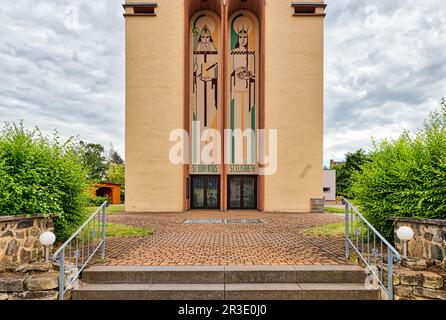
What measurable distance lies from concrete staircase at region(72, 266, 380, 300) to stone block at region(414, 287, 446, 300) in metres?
0.47

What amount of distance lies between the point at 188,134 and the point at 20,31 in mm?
8405

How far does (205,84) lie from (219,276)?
1300 centimetres

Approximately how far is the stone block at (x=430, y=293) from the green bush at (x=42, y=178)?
5.70 meters

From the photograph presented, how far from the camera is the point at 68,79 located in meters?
17.2

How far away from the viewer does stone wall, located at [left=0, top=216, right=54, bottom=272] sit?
3.91m

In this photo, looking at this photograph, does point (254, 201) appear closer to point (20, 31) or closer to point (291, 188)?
point (291, 188)

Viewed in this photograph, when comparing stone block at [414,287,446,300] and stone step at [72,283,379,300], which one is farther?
stone step at [72,283,379,300]

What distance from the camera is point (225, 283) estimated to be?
3820 millimetres

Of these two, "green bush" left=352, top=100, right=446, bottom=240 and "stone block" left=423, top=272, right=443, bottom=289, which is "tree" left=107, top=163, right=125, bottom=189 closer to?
"green bush" left=352, top=100, right=446, bottom=240

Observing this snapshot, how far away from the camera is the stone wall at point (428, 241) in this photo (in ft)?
12.3

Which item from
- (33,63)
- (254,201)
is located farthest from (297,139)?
(33,63)

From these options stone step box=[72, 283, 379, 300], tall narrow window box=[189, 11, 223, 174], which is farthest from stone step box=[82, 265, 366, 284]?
tall narrow window box=[189, 11, 223, 174]

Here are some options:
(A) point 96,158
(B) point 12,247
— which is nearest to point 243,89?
(B) point 12,247

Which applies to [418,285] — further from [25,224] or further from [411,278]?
[25,224]
